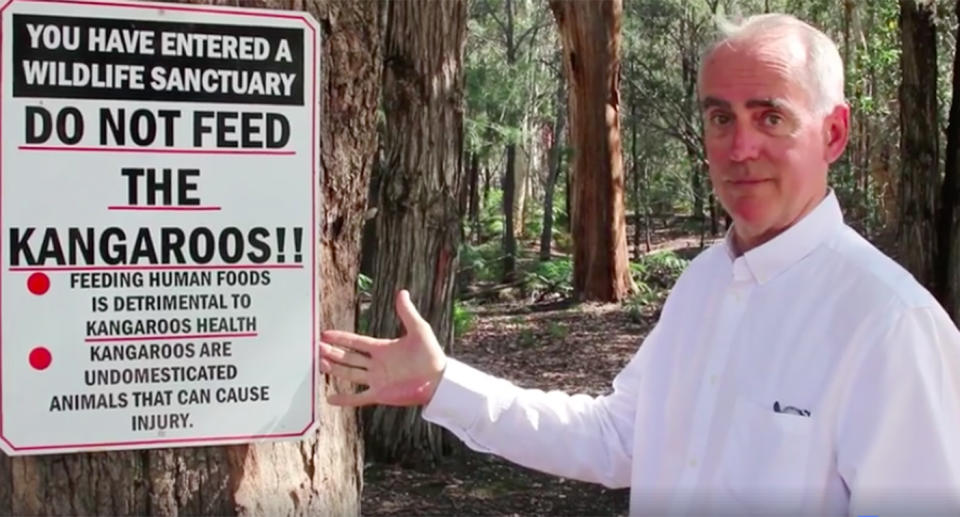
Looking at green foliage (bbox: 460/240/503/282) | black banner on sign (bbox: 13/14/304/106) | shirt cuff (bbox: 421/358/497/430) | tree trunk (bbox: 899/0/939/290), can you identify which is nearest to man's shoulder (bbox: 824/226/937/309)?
shirt cuff (bbox: 421/358/497/430)

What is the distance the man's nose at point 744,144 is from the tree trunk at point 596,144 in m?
14.7

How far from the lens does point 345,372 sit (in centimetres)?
215

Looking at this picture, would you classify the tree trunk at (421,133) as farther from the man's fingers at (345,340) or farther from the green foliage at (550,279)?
the green foliage at (550,279)

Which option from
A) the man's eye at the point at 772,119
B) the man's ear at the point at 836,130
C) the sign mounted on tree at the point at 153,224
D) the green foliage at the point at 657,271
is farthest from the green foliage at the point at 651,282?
the sign mounted on tree at the point at 153,224

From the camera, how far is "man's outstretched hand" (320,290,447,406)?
2119 millimetres

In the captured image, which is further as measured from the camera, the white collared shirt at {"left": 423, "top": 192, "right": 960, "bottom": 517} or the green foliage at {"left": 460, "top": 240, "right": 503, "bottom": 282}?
the green foliage at {"left": 460, "top": 240, "right": 503, "bottom": 282}

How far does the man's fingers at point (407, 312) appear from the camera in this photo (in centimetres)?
A: 230

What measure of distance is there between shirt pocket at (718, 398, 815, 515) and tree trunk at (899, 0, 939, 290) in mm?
8943

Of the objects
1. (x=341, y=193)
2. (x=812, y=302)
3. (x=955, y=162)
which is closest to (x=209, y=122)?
(x=341, y=193)

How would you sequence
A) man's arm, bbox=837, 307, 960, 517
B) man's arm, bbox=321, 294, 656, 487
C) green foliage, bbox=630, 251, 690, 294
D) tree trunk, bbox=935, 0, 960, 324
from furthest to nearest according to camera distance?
green foliage, bbox=630, 251, 690, 294
tree trunk, bbox=935, 0, 960, 324
man's arm, bbox=321, 294, 656, 487
man's arm, bbox=837, 307, 960, 517

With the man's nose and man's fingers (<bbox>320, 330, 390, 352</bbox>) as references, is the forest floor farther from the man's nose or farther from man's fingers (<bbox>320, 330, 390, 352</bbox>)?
the man's nose

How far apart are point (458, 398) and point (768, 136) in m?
0.87

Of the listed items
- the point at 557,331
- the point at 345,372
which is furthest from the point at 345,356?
the point at 557,331

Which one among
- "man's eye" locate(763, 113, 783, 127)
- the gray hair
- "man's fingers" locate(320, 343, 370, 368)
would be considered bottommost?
"man's fingers" locate(320, 343, 370, 368)
